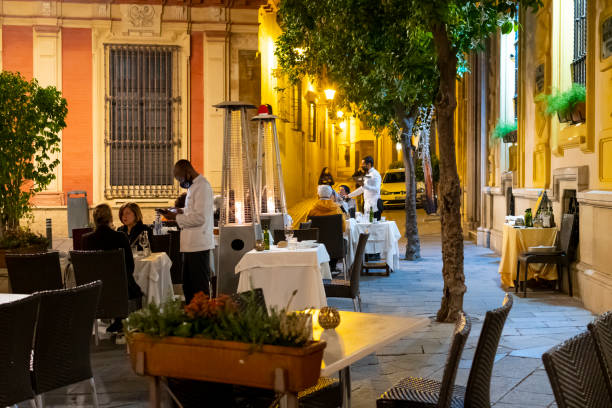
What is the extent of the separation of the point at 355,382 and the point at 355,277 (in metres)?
1.89

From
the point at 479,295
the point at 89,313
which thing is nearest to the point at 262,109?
the point at 479,295

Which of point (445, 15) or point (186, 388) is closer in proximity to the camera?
point (186, 388)

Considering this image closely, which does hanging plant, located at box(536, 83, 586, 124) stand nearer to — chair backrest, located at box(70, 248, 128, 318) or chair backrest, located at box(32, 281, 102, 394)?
chair backrest, located at box(70, 248, 128, 318)

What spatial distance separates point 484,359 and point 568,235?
21.1 feet

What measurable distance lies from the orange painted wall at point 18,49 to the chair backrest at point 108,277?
9.48m

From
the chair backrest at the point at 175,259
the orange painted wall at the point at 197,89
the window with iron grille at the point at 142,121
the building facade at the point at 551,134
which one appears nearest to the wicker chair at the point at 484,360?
the building facade at the point at 551,134

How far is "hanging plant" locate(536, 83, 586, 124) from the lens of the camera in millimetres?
9078

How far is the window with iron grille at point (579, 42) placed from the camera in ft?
31.4

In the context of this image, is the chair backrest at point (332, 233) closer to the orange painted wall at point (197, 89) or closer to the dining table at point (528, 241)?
the dining table at point (528, 241)

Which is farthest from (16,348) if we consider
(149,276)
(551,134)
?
(551,134)

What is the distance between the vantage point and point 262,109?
448 inches

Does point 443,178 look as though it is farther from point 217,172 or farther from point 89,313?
point 217,172

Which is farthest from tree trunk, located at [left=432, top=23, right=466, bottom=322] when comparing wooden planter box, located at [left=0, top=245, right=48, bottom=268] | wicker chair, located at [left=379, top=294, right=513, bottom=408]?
wooden planter box, located at [left=0, top=245, right=48, bottom=268]

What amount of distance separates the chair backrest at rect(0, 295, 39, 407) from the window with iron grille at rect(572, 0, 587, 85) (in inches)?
317
